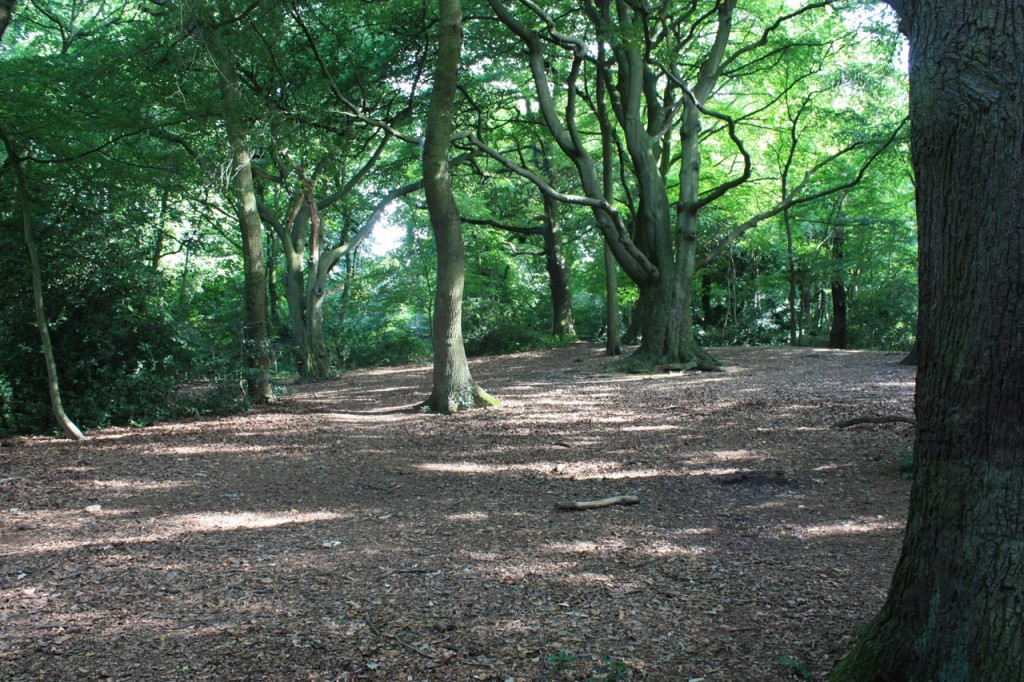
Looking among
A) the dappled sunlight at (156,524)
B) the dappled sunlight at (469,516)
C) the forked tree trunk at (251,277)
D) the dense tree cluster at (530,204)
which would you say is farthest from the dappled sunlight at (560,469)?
the forked tree trunk at (251,277)

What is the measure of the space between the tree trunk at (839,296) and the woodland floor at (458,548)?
13106mm

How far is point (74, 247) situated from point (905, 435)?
33.2 ft

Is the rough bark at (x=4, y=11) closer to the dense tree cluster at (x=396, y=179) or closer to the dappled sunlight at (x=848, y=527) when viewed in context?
the dense tree cluster at (x=396, y=179)

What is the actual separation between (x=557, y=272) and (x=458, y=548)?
19.1 m

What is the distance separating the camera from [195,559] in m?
4.70

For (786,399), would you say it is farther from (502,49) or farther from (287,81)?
(287,81)

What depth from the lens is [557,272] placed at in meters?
23.5

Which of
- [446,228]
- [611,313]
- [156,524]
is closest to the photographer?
[156,524]

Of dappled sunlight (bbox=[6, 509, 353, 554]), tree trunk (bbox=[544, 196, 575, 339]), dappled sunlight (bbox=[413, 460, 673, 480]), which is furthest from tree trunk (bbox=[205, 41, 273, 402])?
tree trunk (bbox=[544, 196, 575, 339])

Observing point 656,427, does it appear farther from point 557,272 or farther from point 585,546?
point 557,272

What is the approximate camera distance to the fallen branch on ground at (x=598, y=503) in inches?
221

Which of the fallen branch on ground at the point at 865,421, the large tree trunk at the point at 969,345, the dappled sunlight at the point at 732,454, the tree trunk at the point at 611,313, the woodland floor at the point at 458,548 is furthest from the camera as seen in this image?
the tree trunk at the point at 611,313

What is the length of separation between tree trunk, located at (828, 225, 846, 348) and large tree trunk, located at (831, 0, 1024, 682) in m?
20.4

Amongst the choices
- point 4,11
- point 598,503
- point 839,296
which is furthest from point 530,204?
point 598,503
